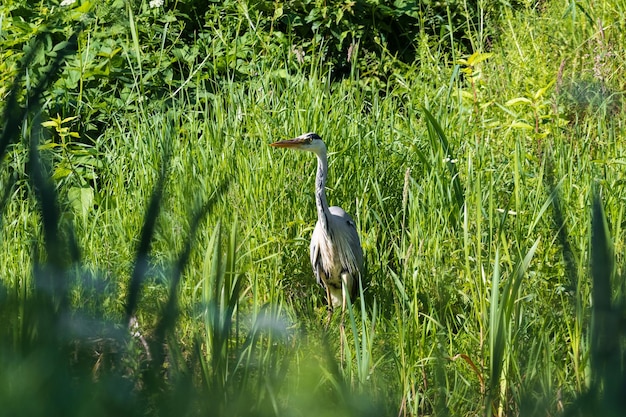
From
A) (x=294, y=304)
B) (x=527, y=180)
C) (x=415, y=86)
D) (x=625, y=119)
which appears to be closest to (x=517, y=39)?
(x=415, y=86)

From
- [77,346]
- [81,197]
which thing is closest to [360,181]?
[81,197]

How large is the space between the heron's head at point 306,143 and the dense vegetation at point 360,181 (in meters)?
0.19

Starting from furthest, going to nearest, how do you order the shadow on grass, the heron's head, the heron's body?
the heron's body < the heron's head < the shadow on grass

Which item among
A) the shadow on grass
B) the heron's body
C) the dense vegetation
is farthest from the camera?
the heron's body

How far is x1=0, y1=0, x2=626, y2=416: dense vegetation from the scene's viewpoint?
2031 millimetres

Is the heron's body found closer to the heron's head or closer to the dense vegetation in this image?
the dense vegetation

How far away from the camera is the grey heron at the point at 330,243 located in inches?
160

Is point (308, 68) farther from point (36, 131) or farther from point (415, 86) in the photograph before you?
point (36, 131)

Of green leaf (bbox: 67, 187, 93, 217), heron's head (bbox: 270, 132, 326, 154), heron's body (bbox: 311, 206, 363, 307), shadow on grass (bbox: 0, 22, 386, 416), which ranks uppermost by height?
heron's head (bbox: 270, 132, 326, 154)

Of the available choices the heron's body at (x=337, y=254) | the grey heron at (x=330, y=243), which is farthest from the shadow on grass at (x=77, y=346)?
the heron's body at (x=337, y=254)

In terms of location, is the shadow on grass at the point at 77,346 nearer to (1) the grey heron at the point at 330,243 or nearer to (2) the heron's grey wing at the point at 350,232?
(1) the grey heron at the point at 330,243

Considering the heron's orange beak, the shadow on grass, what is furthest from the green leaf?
the shadow on grass

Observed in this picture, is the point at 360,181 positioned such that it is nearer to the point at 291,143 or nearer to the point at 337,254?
the point at 337,254

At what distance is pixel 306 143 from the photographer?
159 inches
